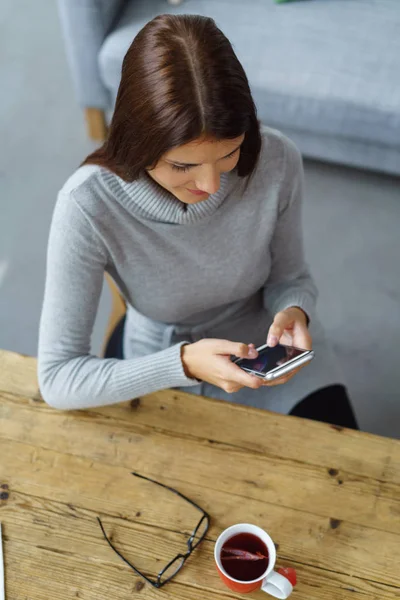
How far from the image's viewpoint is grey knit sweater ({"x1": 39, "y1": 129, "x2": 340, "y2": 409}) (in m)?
1.08

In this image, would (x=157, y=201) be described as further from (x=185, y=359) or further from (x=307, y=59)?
(x=307, y=59)

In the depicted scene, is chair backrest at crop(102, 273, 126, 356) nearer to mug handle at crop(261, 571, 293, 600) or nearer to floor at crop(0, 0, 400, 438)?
floor at crop(0, 0, 400, 438)

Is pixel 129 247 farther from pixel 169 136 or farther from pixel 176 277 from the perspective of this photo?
pixel 169 136

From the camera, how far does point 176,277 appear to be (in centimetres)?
121

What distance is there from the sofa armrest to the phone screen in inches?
58.8

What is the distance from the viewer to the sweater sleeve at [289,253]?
1186 millimetres

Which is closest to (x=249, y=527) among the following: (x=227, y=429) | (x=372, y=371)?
(x=227, y=429)

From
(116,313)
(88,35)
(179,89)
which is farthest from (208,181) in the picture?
(88,35)

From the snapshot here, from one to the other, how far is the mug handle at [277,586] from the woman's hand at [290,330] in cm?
33

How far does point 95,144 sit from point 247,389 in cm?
155

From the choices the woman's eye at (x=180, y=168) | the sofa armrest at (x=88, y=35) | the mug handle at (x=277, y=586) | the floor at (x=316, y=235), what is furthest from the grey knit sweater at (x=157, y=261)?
the sofa armrest at (x=88, y=35)

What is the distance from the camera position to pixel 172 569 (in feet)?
3.13

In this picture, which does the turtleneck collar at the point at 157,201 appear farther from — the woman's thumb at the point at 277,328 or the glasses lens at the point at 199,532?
the glasses lens at the point at 199,532

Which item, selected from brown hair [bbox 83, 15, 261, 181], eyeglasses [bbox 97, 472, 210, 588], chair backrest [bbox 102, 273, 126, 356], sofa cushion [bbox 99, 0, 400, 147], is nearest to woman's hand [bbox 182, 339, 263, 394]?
eyeglasses [bbox 97, 472, 210, 588]
